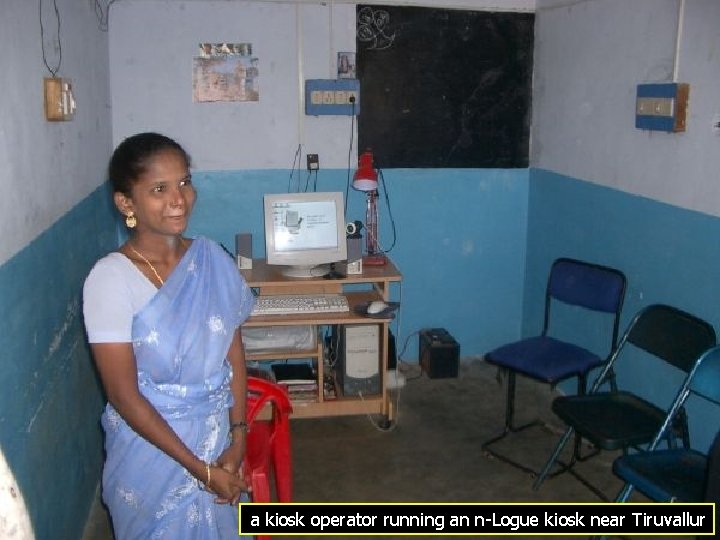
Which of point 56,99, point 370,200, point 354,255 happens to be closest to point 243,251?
point 354,255

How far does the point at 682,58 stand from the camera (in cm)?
277

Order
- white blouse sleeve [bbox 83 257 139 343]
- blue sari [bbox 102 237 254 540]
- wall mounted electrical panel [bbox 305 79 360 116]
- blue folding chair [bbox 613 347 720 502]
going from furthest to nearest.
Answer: wall mounted electrical panel [bbox 305 79 360 116], blue folding chair [bbox 613 347 720 502], blue sari [bbox 102 237 254 540], white blouse sleeve [bbox 83 257 139 343]

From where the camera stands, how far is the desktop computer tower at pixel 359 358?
3.52m

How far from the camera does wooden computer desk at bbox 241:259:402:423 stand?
3367 mm

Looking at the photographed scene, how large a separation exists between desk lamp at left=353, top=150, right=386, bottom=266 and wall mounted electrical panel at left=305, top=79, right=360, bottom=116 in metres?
0.29

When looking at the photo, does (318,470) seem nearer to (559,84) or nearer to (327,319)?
(327,319)

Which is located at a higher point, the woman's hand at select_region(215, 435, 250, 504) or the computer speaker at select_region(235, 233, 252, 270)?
the computer speaker at select_region(235, 233, 252, 270)

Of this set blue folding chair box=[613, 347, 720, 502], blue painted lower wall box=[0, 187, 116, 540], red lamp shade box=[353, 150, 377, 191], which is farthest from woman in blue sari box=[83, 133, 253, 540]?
red lamp shade box=[353, 150, 377, 191]

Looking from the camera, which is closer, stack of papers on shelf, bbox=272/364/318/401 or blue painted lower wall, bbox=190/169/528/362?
stack of papers on shelf, bbox=272/364/318/401

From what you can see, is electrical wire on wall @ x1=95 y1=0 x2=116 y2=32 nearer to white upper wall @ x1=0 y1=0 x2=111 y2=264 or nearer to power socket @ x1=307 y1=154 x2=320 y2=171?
white upper wall @ x1=0 y1=0 x2=111 y2=264

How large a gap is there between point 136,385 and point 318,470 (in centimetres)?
170

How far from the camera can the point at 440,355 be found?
160 inches

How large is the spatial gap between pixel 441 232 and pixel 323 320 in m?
1.14

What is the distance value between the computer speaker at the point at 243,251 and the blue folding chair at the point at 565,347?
1.31 metres
